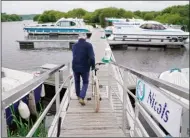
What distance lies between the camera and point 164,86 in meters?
1.60

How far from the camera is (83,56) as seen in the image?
14.5ft

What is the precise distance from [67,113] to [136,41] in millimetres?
22539

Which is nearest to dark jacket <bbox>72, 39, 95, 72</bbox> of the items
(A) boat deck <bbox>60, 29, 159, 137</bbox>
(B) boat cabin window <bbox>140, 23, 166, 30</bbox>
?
(A) boat deck <bbox>60, 29, 159, 137</bbox>

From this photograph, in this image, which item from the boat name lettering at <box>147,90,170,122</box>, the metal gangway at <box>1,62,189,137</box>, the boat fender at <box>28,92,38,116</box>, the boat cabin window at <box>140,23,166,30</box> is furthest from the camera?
the boat cabin window at <box>140,23,166,30</box>

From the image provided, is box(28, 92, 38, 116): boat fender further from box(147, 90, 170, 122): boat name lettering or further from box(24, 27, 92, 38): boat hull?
box(24, 27, 92, 38): boat hull

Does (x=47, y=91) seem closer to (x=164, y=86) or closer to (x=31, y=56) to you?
(x=164, y=86)

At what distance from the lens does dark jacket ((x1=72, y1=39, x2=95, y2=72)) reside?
4359mm

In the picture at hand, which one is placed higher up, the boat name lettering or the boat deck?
the boat name lettering

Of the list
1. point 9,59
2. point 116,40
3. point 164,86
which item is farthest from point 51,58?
point 164,86

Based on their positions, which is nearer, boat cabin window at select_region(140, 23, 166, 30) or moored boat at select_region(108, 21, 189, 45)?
moored boat at select_region(108, 21, 189, 45)

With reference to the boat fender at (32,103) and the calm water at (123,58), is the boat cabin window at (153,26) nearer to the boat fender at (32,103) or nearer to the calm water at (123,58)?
the calm water at (123,58)

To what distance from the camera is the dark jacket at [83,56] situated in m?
4.36

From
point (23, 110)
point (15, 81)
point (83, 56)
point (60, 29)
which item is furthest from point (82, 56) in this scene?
point (60, 29)

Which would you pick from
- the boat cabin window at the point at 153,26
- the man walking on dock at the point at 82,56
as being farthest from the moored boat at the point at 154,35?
the man walking on dock at the point at 82,56
